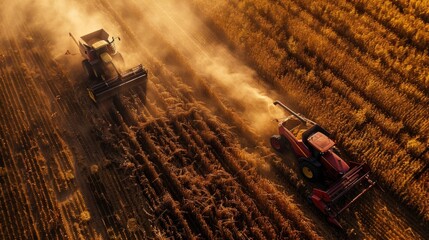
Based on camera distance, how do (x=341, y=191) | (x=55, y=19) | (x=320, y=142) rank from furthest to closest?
(x=55, y=19)
(x=320, y=142)
(x=341, y=191)

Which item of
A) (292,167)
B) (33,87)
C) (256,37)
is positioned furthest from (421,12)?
(33,87)

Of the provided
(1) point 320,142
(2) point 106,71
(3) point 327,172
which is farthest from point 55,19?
(3) point 327,172

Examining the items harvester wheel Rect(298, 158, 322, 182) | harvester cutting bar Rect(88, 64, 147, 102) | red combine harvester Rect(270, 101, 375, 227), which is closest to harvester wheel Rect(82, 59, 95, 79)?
harvester cutting bar Rect(88, 64, 147, 102)

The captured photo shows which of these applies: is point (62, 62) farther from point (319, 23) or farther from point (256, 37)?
point (319, 23)

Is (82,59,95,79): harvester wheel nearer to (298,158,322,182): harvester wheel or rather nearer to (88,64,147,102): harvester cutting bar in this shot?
(88,64,147,102): harvester cutting bar

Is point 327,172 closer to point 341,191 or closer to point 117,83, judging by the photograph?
point 341,191

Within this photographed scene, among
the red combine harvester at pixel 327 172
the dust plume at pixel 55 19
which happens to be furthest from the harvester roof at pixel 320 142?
the dust plume at pixel 55 19

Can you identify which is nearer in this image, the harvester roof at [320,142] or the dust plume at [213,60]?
the harvester roof at [320,142]

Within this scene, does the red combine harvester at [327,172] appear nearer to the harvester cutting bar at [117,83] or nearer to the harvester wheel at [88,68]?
the harvester cutting bar at [117,83]
